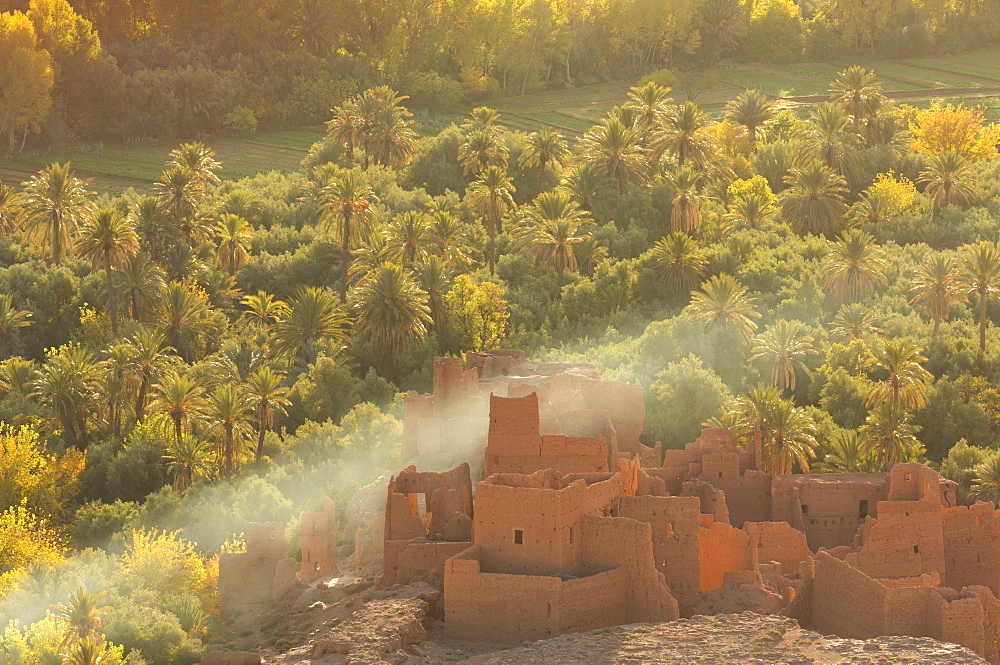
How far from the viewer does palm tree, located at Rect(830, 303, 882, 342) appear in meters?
97.4

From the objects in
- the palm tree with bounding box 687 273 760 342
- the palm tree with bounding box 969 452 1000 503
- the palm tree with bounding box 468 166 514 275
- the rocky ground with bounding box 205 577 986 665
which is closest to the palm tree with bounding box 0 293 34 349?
the palm tree with bounding box 468 166 514 275

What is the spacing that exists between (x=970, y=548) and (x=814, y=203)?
188 feet

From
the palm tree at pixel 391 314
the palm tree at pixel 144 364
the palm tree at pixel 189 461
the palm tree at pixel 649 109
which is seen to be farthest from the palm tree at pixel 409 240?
the palm tree at pixel 649 109

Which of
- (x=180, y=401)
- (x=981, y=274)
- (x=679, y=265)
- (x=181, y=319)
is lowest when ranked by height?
(x=180, y=401)

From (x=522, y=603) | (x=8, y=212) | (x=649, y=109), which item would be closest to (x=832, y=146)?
(x=649, y=109)

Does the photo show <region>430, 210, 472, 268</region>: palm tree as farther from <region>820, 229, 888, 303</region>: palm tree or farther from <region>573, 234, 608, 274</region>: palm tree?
<region>820, 229, 888, 303</region>: palm tree

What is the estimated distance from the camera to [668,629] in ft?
183

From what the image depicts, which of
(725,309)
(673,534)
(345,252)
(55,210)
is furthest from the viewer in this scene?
(345,252)

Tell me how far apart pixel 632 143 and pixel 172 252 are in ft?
97.2

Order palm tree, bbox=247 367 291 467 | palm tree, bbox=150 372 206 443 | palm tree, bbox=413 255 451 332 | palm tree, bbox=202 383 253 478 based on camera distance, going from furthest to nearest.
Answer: palm tree, bbox=413 255 451 332, palm tree, bbox=150 372 206 443, palm tree, bbox=247 367 291 467, palm tree, bbox=202 383 253 478

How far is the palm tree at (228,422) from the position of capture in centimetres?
8800

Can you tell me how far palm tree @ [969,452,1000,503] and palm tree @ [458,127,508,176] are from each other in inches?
2149

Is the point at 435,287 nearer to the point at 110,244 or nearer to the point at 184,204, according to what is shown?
the point at 110,244

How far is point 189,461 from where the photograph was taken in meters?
88.2
